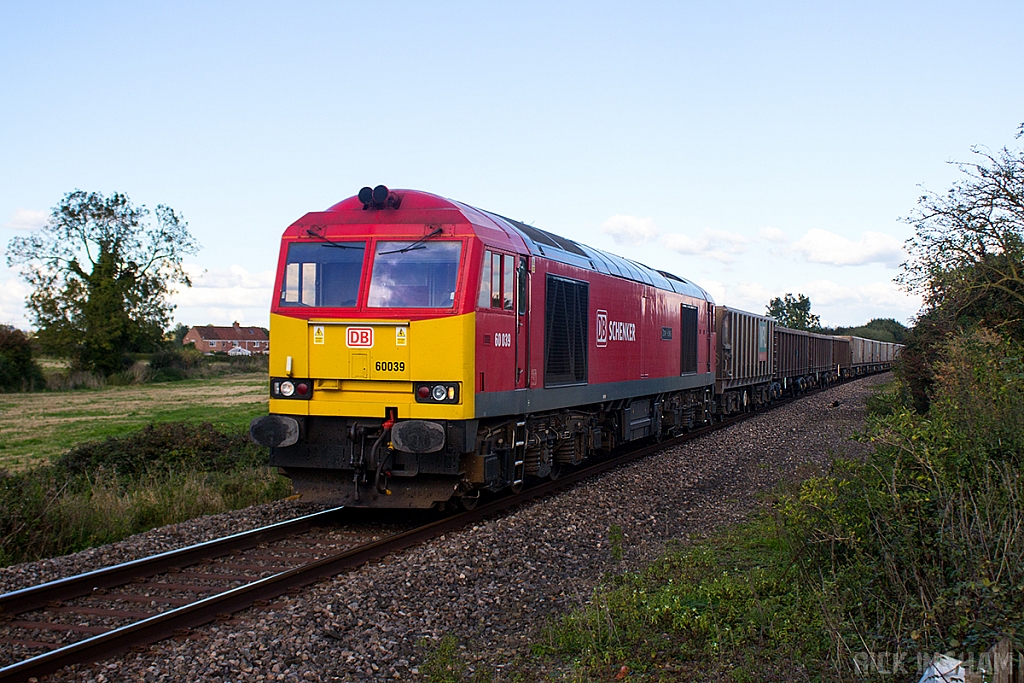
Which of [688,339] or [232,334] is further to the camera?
[232,334]

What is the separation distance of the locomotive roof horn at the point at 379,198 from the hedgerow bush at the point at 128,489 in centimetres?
420

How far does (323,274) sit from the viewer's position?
9.12m

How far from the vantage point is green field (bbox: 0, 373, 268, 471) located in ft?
61.2

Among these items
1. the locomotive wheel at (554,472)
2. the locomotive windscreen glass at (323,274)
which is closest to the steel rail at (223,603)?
the locomotive wheel at (554,472)

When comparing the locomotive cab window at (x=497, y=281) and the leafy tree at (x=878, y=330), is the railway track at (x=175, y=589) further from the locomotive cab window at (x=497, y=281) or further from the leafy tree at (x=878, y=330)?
the leafy tree at (x=878, y=330)

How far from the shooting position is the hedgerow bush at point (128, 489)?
333 inches

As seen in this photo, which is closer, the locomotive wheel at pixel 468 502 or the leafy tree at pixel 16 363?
the locomotive wheel at pixel 468 502

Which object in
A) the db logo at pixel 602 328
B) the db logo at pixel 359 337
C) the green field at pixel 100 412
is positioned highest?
the db logo at pixel 602 328

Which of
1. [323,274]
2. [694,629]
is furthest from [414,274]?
[694,629]

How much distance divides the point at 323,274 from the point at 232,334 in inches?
5035

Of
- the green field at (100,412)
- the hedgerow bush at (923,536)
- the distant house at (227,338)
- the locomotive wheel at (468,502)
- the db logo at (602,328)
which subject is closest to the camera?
the hedgerow bush at (923,536)

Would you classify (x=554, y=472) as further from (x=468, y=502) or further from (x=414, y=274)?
(x=414, y=274)

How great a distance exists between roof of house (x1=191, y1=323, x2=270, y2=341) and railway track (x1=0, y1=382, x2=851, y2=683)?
124 meters

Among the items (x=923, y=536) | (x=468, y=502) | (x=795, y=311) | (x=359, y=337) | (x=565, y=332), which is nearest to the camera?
(x=923, y=536)
